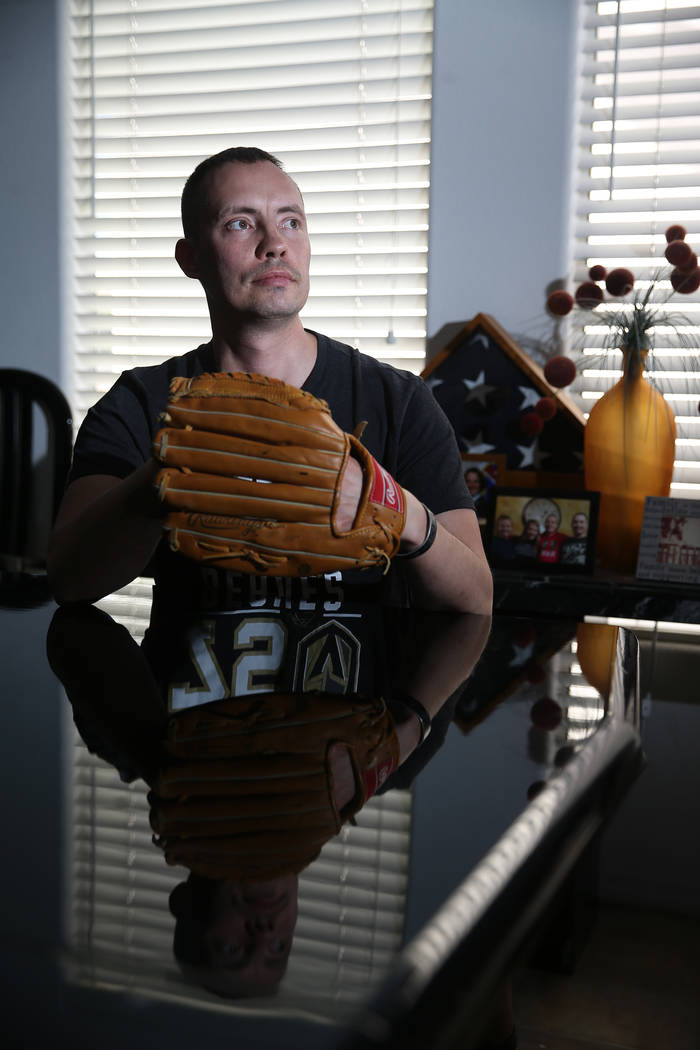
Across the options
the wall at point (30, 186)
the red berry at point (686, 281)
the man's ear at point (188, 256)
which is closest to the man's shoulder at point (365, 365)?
the man's ear at point (188, 256)

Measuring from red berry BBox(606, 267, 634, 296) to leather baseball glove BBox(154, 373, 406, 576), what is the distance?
137 centimetres

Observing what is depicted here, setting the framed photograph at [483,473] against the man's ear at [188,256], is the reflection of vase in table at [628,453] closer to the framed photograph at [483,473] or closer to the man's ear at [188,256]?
the framed photograph at [483,473]

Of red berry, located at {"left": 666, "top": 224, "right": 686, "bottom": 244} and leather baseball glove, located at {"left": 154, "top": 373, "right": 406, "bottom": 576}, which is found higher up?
red berry, located at {"left": 666, "top": 224, "right": 686, "bottom": 244}

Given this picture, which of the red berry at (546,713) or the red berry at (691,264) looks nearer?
the red berry at (546,713)

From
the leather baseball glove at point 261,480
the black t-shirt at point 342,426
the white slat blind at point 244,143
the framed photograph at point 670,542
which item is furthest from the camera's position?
the white slat blind at point 244,143

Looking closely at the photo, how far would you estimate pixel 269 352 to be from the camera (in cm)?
137

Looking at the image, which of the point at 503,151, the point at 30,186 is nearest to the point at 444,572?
the point at 503,151

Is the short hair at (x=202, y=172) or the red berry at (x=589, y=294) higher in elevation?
the short hair at (x=202, y=172)

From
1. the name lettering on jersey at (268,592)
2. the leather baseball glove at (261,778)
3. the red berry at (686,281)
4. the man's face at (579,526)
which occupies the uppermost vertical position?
the red berry at (686,281)

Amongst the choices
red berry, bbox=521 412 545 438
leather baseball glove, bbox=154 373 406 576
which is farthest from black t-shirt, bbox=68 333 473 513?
red berry, bbox=521 412 545 438

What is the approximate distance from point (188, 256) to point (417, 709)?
109 centimetres

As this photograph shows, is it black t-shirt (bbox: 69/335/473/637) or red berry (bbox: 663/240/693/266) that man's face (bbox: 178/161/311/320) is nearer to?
black t-shirt (bbox: 69/335/473/637)

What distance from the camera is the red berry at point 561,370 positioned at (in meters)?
1.93

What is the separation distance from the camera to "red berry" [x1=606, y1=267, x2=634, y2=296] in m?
1.95
